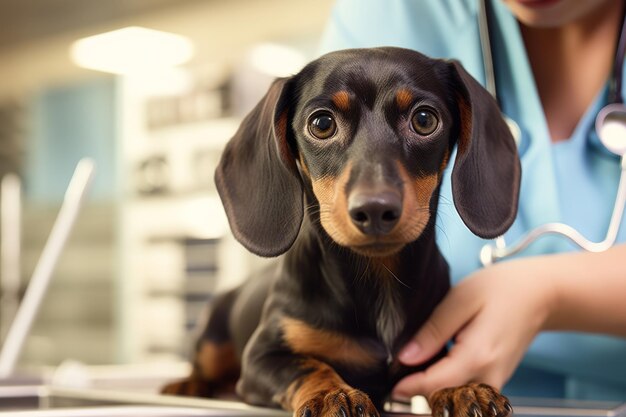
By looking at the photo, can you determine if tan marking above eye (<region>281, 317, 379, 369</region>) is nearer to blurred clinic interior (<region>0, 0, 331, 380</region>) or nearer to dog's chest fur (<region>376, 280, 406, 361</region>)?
dog's chest fur (<region>376, 280, 406, 361</region>)

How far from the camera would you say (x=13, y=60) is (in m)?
5.07

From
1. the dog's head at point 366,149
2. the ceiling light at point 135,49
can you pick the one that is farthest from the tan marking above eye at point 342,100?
the ceiling light at point 135,49

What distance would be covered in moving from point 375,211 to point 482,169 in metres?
0.12

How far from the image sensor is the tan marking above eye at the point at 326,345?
1.99 feet

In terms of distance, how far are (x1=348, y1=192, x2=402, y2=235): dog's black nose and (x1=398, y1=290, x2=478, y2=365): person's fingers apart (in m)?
0.17

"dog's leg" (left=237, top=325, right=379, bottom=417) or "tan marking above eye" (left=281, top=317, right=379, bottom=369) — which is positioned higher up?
"tan marking above eye" (left=281, top=317, right=379, bottom=369)

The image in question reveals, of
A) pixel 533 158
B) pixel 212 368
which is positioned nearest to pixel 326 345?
pixel 212 368

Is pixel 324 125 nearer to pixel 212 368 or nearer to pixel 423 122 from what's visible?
pixel 423 122

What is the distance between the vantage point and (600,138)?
2.60 feet

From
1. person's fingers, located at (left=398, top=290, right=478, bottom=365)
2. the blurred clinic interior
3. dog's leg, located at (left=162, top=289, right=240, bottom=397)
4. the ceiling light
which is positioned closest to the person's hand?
person's fingers, located at (left=398, top=290, right=478, bottom=365)

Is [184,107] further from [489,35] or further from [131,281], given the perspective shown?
[489,35]

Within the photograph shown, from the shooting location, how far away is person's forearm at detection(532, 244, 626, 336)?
2.43ft

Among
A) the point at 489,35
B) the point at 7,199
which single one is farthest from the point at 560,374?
the point at 7,199

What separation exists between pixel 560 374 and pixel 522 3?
0.46 metres
